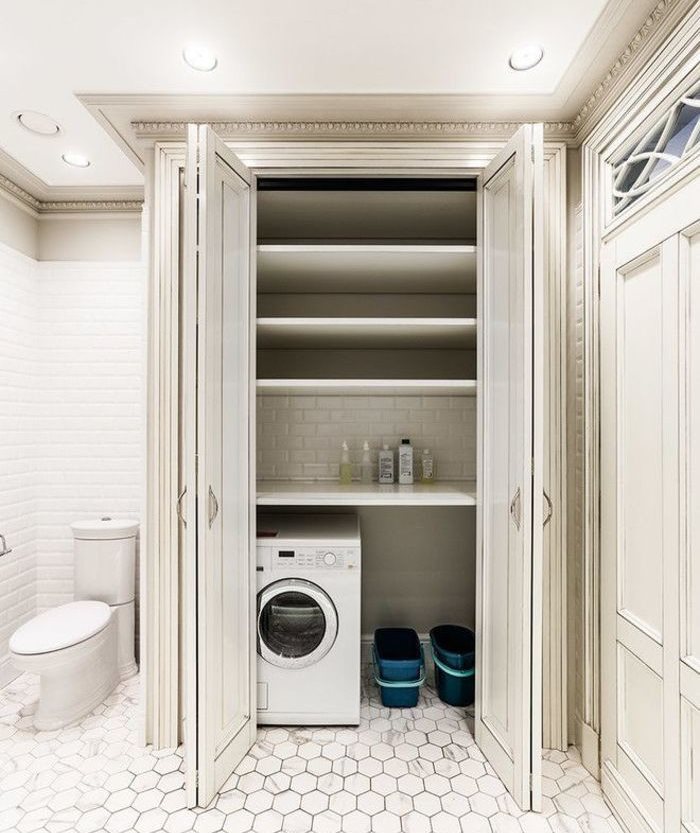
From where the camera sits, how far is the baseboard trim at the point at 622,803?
1.53m

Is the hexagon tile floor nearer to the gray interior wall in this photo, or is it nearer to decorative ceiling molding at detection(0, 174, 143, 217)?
the gray interior wall

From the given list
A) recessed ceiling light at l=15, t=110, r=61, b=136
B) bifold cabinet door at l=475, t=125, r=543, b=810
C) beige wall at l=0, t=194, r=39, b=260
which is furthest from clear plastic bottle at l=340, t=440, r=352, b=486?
beige wall at l=0, t=194, r=39, b=260

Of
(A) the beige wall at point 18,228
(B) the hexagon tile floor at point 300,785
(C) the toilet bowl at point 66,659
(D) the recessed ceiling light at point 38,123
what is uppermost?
(D) the recessed ceiling light at point 38,123

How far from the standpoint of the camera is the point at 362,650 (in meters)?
2.66

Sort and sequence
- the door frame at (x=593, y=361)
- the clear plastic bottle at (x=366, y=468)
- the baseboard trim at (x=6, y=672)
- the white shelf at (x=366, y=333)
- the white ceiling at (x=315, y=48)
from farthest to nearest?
the clear plastic bottle at (x=366, y=468)
the baseboard trim at (x=6, y=672)
the white shelf at (x=366, y=333)
the door frame at (x=593, y=361)
the white ceiling at (x=315, y=48)

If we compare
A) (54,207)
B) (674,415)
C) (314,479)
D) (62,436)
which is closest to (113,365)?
(62,436)

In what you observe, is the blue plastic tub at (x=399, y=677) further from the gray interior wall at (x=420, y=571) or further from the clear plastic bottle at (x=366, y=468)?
the clear plastic bottle at (x=366, y=468)

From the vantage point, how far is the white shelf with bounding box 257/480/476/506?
2.13 m

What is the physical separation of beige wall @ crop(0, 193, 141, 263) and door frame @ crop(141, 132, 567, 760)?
85 cm

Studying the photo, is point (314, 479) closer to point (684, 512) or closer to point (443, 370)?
point (443, 370)

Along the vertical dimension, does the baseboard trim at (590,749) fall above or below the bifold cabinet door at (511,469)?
below

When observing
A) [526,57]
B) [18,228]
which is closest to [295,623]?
[526,57]

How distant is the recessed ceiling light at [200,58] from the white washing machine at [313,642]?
1.81m

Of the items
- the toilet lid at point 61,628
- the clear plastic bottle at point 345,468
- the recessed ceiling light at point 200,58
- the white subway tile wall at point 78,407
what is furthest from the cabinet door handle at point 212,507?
the recessed ceiling light at point 200,58
